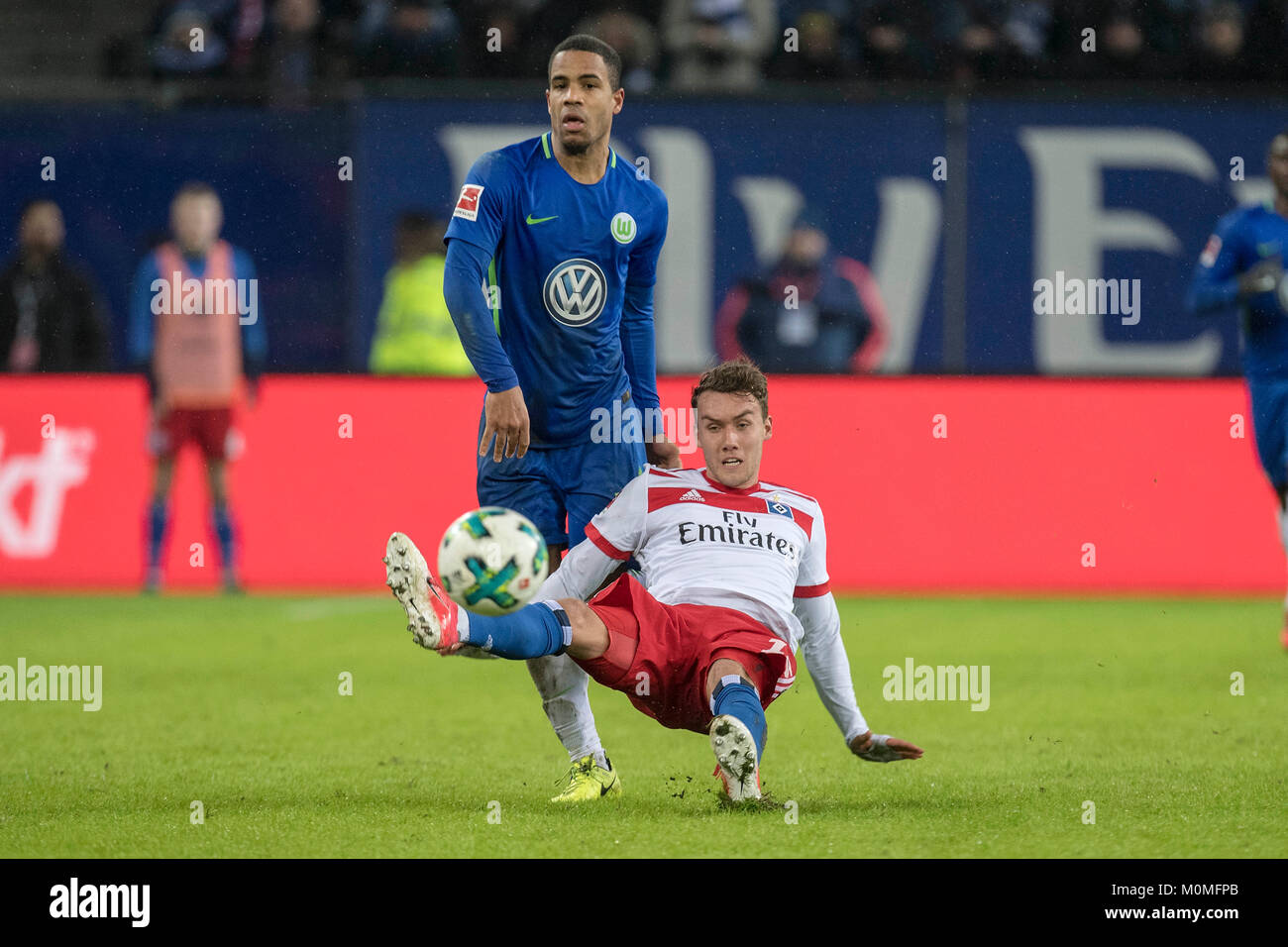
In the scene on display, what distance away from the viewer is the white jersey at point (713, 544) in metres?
5.59

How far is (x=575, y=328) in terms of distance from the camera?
231 inches

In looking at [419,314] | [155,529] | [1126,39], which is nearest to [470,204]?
[155,529]

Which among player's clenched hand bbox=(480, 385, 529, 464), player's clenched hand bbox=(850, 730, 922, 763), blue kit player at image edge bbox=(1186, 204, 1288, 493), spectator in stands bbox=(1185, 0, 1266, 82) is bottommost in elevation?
player's clenched hand bbox=(850, 730, 922, 763)

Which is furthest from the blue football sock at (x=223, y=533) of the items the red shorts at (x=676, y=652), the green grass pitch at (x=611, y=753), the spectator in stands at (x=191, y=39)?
the red shorts at (x=676, y=652)

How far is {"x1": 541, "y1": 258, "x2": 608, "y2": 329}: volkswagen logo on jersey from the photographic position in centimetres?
580

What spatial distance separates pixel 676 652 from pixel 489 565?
2.56 feet

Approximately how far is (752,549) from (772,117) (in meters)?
10.1

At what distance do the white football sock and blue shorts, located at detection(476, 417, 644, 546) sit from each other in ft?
1.31

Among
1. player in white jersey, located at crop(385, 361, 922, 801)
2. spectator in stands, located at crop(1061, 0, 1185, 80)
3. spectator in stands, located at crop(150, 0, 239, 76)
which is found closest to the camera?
player in white jersey, located at crop(385, 361, 922, 801)

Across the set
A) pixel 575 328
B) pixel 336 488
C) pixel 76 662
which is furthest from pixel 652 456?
pixel 336 488

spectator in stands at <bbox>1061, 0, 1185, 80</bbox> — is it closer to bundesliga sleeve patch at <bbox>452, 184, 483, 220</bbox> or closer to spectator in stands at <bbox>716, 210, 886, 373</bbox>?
spectator in stands at <bbox>716, 210, 886, 373</bbox>

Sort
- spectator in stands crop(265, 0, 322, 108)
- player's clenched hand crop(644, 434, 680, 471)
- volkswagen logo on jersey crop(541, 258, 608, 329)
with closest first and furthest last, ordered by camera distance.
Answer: volkswagen logo on jersey crop(541, 258, 608, 329) < player's clenched hand crop(644, 434, 680, 471) < spectator in stands crop(265, 0, 322, 108)

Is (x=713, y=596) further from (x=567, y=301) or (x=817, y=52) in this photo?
(x=817, y=52)

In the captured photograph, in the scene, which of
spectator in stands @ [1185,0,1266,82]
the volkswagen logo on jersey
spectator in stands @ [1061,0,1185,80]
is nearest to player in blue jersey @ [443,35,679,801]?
the volkswagen logo on jersey
